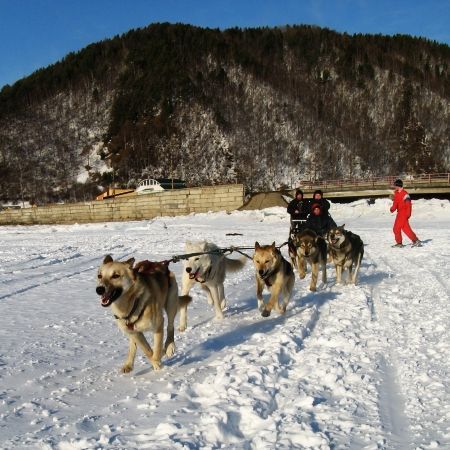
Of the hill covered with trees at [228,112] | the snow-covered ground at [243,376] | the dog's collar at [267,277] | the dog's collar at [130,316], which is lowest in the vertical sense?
the snow-covered ground at [243,376]

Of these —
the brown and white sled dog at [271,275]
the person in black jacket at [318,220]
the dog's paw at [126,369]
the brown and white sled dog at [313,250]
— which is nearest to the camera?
the dog's paw at [126,369]

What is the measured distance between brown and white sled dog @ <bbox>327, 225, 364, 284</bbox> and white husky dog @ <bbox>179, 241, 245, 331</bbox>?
2547 millimetres

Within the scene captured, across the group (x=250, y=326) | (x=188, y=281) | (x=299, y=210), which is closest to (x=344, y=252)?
(x=250, y=326)

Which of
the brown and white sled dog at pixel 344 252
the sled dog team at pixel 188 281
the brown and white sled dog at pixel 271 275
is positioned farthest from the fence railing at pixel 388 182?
the brown and white sled dog at pixel 271 275

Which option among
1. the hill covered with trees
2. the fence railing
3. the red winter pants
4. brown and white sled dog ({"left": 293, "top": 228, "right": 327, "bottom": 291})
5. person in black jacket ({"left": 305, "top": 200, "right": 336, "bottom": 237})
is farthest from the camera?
the hill covered with trees

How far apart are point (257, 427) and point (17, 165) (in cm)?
8075

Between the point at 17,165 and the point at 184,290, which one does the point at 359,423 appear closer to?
the point at 184,290

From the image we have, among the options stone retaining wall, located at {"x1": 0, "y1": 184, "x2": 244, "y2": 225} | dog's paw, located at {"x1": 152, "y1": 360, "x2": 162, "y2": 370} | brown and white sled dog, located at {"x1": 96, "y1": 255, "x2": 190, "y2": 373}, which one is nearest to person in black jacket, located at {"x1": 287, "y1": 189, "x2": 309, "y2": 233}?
brown and white sled dog, located at {"x1": 96, "y1": 255, "x2": 190, "y2": 373}

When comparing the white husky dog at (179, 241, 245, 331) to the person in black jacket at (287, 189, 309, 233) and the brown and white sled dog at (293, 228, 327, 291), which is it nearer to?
the brown and white sled dog at (293, 228, 327, 291)

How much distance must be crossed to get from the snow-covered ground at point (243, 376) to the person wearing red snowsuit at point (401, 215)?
5909 mm

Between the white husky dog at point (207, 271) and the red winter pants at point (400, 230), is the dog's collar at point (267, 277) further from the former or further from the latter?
the red winter pants at point (400, 230)

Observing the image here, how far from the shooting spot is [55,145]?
7769 centimetres

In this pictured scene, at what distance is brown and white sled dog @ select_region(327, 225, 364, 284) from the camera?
777 cm

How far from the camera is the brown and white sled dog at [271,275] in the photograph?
5566mm
